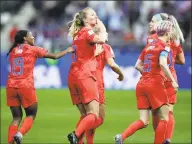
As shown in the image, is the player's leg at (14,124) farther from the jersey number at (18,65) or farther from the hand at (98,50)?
the hand at (98,50)

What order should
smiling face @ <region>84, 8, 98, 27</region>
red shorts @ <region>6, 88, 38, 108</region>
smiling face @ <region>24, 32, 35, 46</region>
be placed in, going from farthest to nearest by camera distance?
smiling face @ <region>24, 32, 35, 46</region>, red shorts @ <region>6, 88, 38, 108</region>, smiling face @ <region>84, 8, 98, 27</region>

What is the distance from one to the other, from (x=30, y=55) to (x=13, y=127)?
1124mm

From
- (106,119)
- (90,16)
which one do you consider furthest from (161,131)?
(106,119)

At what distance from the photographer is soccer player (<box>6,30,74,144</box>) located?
36.8 feet

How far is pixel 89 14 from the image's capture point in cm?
1069

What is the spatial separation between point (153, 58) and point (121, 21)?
54.7ft

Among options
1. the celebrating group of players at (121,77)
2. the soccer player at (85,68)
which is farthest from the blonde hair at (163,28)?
the soccer player at (85,68)

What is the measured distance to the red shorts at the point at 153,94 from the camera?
10.5 m

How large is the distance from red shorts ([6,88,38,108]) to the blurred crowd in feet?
47.3

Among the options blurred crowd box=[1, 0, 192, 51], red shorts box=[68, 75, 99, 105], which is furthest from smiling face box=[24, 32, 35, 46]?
blurred crowd box=[1, 0, 192, 51]

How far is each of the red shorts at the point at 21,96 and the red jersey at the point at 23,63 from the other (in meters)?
0.06

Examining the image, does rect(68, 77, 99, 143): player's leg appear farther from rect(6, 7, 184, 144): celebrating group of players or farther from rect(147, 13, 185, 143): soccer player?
rect(147, 13, 185, 143): soccer player

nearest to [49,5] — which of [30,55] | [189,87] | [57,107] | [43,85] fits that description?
[43,85]

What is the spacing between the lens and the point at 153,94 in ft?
34.6
